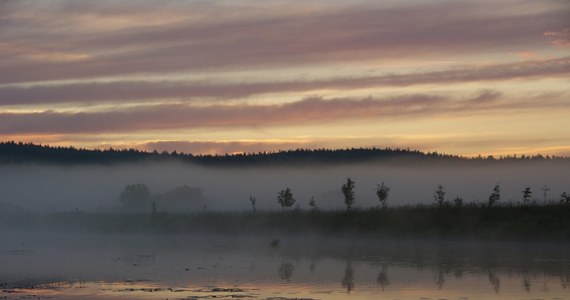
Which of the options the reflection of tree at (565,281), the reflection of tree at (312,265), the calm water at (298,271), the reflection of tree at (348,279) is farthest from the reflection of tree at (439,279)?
the reflection of tree at (312,265)

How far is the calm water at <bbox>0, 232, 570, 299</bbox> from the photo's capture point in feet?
136

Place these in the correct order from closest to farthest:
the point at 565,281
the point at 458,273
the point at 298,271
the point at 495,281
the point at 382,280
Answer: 1. the point at 565,281
2. the point at 495,281
3. the point at 382,280
4. the point at 458,273
5. the point at 298,271

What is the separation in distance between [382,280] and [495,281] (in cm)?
467

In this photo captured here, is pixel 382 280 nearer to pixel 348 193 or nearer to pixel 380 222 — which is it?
pixel 380 222

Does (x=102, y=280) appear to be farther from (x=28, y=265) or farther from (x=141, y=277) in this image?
(x=28, y=265)

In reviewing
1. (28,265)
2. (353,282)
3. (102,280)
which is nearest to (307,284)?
(353,282)

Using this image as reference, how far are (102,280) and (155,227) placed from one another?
60.3m

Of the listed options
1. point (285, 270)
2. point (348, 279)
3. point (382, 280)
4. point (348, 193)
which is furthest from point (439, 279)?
point (348, 193)

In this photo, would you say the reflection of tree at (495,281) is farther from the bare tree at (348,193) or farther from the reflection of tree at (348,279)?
the bare tree at (348,193)

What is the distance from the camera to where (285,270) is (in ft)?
171

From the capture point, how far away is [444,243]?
7156 centimetres

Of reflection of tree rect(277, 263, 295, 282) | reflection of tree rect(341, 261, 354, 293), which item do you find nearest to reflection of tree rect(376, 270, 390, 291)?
reflection of tree rect(341, 261, 354, 293)

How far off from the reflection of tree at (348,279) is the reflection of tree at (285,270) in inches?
98.2

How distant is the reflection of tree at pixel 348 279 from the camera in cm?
4347
